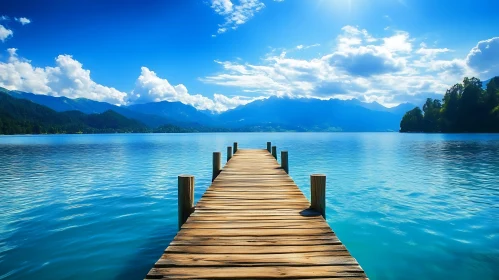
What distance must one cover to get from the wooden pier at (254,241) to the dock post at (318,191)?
0.02m

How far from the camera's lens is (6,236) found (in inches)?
394

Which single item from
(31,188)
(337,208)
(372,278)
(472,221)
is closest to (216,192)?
(372,278)

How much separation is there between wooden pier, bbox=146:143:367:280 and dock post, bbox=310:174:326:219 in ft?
0.08

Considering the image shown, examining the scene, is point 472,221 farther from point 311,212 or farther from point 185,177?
point 185,177

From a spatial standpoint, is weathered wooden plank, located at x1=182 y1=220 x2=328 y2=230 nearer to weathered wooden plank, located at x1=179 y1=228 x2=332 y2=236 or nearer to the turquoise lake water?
weathered wooden plank, located at x1=179 y1=228 x2=332 y2=236

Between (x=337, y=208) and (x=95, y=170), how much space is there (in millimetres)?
22166

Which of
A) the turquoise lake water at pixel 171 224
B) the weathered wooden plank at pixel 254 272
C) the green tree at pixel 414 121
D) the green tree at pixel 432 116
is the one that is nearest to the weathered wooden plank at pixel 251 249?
the weathered wooden plank at pixel 254 272

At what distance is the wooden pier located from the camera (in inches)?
158

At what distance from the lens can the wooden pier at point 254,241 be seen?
13.2 feet

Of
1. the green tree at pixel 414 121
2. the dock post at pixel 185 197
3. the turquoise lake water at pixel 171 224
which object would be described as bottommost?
the turquoise lake water at pixel 171 224

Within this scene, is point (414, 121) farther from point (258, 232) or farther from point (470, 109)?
point (258, 232)

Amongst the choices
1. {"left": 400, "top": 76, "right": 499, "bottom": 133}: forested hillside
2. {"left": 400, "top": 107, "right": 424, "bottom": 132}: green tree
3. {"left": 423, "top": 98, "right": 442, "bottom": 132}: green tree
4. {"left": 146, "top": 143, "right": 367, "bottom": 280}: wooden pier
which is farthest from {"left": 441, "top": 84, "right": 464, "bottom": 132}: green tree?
{"left": 146, "top": 143, "right": 367, "bottom": 280}: wooden pier

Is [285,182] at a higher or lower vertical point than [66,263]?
higher

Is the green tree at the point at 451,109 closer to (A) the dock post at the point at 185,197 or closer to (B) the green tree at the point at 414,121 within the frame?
(B) the green tree at the point at 414,121
